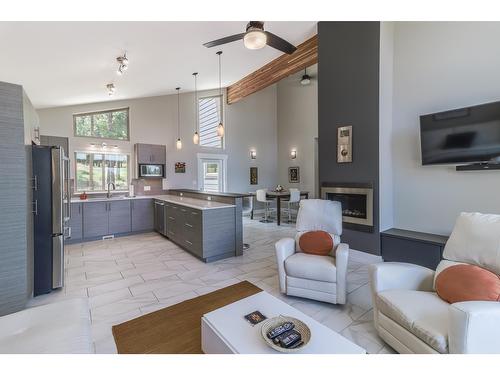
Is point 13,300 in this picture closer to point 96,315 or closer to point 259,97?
point 96,315

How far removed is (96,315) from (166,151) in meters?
4.75

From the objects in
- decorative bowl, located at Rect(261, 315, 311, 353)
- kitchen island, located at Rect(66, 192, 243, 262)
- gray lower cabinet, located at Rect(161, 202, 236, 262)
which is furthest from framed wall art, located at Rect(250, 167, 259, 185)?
decorative bowl, located at Rect(261, 315, 311, 353)

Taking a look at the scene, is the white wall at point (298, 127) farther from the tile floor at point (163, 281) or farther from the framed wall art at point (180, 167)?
the tile floor at point (163, 281)

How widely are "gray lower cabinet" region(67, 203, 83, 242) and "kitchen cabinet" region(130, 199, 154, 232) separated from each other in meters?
0.95

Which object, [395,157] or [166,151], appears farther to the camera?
[166,151]

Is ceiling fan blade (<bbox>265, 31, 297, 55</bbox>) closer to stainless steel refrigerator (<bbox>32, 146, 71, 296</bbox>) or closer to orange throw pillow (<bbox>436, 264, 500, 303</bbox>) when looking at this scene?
stainless steel refrigerator (<bbox>32, 146, 71, 296</bbox>)

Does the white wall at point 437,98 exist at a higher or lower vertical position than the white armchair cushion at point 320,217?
higher

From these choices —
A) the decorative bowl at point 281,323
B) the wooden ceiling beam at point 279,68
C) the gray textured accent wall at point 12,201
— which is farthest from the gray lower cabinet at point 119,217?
the decorative bowl at point 281,323

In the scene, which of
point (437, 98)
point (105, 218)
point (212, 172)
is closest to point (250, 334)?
point (437, 98)

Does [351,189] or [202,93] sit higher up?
[202,93]

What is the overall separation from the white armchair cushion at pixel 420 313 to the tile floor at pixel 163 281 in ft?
1.22

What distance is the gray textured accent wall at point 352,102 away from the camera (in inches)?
A: 142

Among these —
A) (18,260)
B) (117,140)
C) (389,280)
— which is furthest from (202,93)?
(389,280)

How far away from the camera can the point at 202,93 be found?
7184 mm
